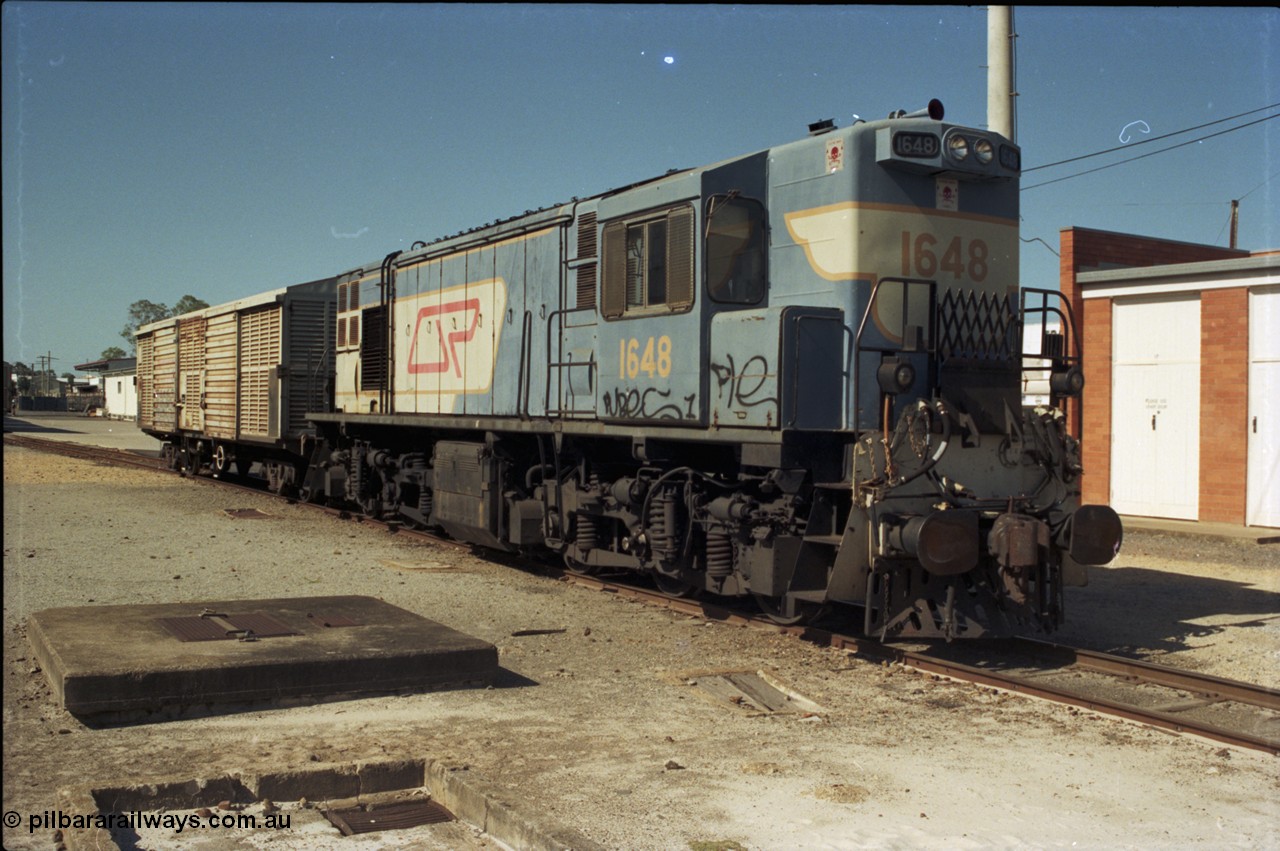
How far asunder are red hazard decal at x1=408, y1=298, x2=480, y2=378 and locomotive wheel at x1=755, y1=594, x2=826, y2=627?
5.46 m

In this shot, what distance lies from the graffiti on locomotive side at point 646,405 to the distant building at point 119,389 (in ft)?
237

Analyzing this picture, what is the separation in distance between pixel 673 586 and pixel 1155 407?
1076 cm

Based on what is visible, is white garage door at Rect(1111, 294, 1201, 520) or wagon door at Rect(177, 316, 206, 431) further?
wagon door at Rect(177, 316, 206, 431)

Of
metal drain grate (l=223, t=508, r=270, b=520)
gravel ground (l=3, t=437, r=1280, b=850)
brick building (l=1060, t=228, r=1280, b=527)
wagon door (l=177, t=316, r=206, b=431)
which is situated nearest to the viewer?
gravel ground (l=3, t=437, r=1280, b=850)

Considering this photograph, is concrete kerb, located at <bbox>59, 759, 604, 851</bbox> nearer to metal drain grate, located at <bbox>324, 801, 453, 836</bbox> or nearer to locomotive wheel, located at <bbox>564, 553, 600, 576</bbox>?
metal drain grate, located at <bbox>324, 801, 453, 836</bbox>

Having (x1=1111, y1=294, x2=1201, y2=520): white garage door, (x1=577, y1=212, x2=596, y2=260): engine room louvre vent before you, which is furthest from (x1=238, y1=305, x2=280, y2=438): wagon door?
(x1=1111, y1=294, x2=1201, y2=520): white garage door

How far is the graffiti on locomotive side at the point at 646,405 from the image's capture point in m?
9.19

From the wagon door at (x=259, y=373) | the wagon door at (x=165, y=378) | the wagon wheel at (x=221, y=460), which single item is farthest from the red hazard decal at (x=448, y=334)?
the wagon door at (x=165, y=378)

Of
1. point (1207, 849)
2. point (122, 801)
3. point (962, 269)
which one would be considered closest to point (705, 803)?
point (1207, 849)

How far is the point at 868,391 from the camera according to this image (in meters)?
8.45

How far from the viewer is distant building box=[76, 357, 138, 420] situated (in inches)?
3056

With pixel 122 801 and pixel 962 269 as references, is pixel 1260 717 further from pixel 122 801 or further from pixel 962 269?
pixel 122 801

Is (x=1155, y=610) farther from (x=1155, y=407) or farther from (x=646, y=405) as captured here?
(x=1155, y=407)

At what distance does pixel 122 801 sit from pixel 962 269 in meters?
6.84
